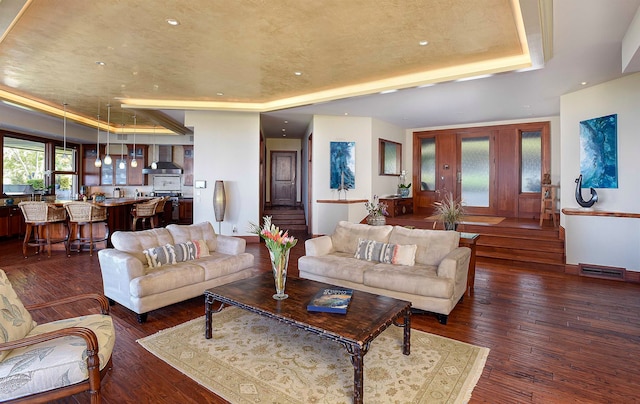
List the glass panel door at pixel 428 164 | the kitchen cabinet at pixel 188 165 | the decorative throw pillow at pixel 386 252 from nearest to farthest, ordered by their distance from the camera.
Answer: the decorative throw pillow at pixel 386 252 → the glass panel door at pixel 428 164 → the kitchen cabinet at pixel 188 165

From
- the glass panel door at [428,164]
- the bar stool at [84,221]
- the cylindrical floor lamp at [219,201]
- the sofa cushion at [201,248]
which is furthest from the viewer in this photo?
the glass panel door at [428,164]

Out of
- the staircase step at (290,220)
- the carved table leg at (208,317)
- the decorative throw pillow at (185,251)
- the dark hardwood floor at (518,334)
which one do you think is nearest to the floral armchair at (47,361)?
the dark hardwood floor at (518,334)

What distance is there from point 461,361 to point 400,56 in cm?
372

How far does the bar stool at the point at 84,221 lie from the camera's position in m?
6.21

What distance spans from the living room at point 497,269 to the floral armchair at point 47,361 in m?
0.48

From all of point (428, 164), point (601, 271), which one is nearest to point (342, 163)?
point (428, 164)

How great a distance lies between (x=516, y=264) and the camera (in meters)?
5.70

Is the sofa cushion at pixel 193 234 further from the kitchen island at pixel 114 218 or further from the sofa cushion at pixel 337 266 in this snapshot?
the kitchen island at pixel 114 218

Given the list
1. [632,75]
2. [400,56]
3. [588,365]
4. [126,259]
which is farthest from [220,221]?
[632,75]

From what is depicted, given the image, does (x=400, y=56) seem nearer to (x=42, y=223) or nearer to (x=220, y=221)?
(x=220, y=221)

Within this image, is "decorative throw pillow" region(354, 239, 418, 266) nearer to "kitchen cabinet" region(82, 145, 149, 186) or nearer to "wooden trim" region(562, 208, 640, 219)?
"wooden trim" region(562, 208, 640, 219)

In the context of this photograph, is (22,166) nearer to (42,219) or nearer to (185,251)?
(42,219)

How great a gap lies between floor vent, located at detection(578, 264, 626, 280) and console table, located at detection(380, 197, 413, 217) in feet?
12.9

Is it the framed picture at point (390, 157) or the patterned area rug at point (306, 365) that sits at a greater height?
the framed picture at point (390, 157)
